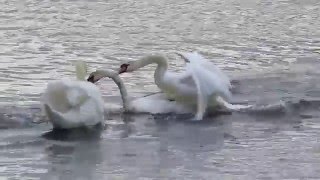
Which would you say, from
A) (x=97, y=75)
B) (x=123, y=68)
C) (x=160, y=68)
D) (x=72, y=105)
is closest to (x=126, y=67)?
(x=123, y=68)

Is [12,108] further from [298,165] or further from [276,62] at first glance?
[276,62]

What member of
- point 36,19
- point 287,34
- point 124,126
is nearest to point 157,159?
point 124,126

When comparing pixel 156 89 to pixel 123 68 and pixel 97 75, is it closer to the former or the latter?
pixel 123 68

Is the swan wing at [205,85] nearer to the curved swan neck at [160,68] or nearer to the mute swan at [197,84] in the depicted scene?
the mute swan at [197,84]

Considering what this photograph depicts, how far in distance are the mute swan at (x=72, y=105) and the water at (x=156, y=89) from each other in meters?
0.16

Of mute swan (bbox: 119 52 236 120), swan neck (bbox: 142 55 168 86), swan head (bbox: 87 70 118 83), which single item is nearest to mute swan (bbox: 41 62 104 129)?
swan head (bbox: 87 70 118 83)

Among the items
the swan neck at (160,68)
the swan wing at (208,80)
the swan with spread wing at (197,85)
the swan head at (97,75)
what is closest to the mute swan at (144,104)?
the swan head at (97,75)

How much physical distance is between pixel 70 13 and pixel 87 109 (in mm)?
11224

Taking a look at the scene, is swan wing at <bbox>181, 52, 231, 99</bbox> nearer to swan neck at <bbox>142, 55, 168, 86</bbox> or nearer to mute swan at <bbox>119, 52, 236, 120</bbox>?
mute swan at <bbox>119, 52, 236, 120</bbox>

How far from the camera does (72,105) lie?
9.52 metres

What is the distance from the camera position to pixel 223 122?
33.6 ft

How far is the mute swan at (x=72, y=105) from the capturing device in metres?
9.48

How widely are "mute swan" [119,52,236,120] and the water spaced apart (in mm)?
253

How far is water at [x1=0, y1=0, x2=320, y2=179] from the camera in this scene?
8.02m
